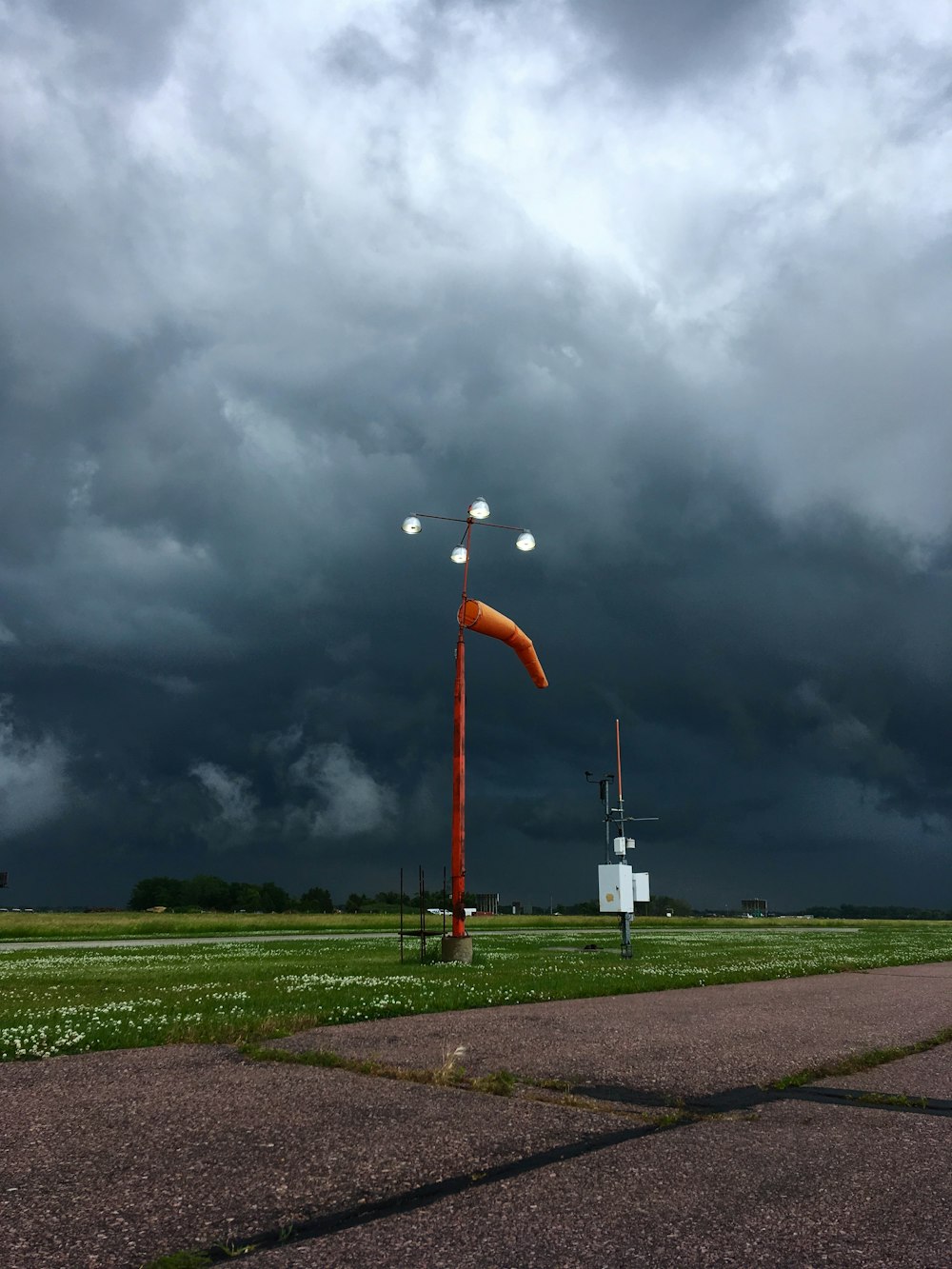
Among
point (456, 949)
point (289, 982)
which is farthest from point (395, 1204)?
point (456, 949)

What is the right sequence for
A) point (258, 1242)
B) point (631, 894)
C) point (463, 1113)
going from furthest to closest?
point (631, 894)
point (463, 1113)
point (258, 1242)

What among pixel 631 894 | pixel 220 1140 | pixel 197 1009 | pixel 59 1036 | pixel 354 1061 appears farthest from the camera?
pixel 631 894

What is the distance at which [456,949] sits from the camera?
89.2 ft

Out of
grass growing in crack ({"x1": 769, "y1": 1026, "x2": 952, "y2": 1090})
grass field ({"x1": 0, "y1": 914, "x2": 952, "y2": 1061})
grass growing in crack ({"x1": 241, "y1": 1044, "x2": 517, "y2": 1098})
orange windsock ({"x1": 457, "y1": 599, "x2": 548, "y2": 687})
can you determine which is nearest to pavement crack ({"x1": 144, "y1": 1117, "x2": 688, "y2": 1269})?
grass growing in crack ({"x1": 241, "y1": 1044, "x2": 517, "y2": 1098})

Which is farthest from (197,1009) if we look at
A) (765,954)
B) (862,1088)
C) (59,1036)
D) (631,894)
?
(765,954)

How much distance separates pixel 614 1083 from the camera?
9.60 m

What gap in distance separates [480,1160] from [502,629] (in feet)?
78.0

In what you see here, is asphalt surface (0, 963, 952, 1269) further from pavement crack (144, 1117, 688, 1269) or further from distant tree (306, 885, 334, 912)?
distant tree (306, 885, 334, 912)

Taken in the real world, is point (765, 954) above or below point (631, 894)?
below

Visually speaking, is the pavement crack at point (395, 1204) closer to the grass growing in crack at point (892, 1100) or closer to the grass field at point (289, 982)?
the grass growing in crack at point (892, 1100)

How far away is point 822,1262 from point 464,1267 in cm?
204

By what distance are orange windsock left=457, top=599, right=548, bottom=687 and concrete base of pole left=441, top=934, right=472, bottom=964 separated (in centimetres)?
924

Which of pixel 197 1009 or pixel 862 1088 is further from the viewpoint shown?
pixel 197 1009

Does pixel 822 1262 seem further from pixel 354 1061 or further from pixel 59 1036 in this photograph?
pixel 59 1036
